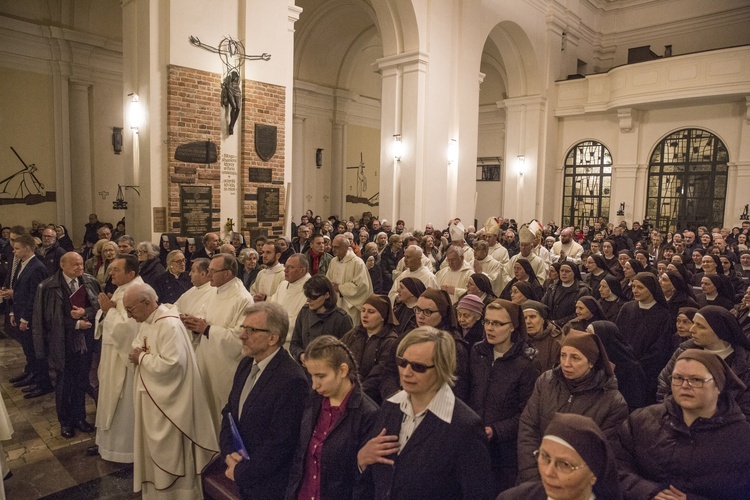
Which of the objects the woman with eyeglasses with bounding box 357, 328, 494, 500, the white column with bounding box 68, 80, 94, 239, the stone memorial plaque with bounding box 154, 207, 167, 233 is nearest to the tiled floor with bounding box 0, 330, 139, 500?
the woman with eyeglasses with bounding box 357, 328, 494, 500

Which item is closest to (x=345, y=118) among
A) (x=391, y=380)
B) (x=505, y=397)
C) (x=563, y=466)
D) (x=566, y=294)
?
(x=566, y=294)

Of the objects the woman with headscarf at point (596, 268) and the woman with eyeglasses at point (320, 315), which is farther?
the woman with headscarf at point (596, 268)

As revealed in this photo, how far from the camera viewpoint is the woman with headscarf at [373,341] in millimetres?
3875

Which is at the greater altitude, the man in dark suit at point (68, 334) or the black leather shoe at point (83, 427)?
the man in dark suit at point (68, 334)

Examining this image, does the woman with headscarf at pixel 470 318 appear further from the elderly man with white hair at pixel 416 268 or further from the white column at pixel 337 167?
the white column at pixel 337 167

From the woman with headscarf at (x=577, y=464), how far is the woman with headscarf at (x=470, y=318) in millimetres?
2226

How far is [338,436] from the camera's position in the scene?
9.10 ft

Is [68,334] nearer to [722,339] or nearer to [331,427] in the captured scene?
[331,427]

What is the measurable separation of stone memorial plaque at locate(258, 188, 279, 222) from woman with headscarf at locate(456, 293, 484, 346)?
6.92m

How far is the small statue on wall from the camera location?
32.0 feet

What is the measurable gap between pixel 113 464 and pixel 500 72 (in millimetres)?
22389

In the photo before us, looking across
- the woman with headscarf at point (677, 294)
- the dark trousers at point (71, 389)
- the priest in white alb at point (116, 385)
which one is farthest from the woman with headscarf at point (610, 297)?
the dark trousers at point (71, 389)

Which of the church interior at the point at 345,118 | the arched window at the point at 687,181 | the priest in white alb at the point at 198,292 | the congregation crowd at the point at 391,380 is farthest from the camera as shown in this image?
the arched window at the point at 687,181

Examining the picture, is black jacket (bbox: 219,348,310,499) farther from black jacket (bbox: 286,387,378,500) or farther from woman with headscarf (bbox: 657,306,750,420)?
woman with headscarf (bbox: 657,306,750,420)
